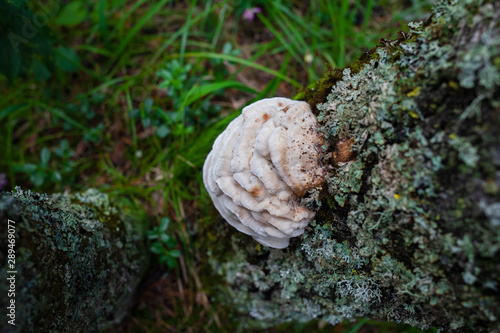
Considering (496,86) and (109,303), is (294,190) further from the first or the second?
(109,303)

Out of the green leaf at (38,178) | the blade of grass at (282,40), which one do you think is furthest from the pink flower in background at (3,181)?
the blade of grass at (282,40)

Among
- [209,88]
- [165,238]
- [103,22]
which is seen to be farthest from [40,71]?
[165,238]

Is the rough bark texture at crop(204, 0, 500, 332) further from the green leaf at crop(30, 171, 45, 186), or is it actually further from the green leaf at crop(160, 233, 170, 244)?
the green leaf at crop(30, 171, 45, 186)

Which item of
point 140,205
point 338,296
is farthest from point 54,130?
point 338,296

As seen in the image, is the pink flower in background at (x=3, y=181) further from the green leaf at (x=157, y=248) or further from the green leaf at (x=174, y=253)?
the green leaf at (x=174, y=253)

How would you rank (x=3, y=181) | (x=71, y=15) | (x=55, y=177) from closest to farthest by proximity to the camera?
(x=55, y=177) < (x=3, y=181) < (x=71, y=15)

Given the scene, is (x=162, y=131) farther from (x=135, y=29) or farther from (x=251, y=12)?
(x=251, y=12)
